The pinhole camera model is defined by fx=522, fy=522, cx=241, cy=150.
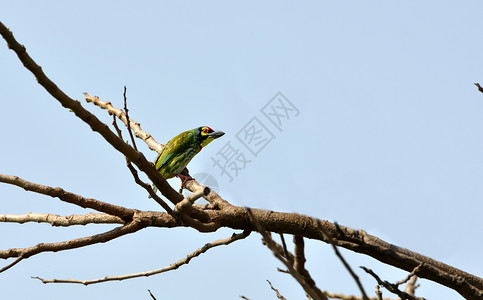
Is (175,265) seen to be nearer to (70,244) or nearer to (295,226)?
(70,244)

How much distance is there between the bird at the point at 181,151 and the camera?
6.57 m

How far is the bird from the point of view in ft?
21.5

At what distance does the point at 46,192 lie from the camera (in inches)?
131

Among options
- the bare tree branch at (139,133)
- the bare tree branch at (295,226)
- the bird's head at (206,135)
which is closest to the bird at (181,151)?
the bird's head at (206,135)

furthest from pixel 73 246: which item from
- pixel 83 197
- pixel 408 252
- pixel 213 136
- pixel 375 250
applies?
pixel 213 136

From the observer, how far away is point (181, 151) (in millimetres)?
6836

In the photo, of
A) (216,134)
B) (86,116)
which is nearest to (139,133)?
(216,134)

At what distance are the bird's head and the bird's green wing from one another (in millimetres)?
141

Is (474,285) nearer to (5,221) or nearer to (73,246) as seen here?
(73,246)

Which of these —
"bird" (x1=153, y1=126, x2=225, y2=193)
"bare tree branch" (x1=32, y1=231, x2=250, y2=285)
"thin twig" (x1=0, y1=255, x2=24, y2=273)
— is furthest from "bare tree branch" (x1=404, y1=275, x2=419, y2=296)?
"bird" (x1=153, y1=126, x2=225, y2=193)

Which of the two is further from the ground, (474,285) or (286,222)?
(286,222)

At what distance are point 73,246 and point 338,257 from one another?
215 cm

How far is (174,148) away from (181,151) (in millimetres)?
117

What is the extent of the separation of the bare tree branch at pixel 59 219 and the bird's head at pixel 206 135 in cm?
385
